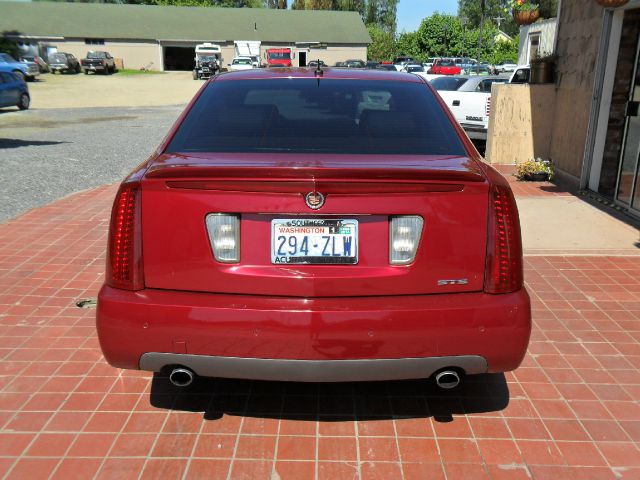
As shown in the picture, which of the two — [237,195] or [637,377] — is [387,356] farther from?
[637,377]

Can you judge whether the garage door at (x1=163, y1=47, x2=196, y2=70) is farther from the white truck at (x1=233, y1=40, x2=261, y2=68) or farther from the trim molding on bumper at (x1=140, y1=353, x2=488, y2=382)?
the trim molding on bumper at (x1=140, y1=353, x2=488, y2=382)

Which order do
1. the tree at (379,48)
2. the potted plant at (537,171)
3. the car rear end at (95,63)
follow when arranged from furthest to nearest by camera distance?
1. the tree at (379,48)
2. the car rear end at (95,63)
3. the potted plant at (537,171)

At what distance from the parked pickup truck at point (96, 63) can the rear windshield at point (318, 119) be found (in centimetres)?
5030

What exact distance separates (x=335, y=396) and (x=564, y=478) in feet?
4.12

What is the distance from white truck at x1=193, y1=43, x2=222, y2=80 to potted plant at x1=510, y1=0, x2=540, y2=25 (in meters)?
37.1

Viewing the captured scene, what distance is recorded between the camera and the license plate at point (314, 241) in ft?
8.80

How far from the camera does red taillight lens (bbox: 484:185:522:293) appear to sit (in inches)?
110

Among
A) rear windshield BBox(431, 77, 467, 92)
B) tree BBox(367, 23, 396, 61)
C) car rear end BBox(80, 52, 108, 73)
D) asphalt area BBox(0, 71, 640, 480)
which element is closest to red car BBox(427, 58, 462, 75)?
tree BBox(367, 23, 396, 61)

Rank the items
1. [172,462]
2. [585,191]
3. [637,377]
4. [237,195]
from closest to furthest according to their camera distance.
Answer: [237,195]
[172,462]
[637,377]
[585,191]

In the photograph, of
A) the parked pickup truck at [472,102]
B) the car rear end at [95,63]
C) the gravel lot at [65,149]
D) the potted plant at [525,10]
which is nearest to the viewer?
the gravel lot at [65,149]

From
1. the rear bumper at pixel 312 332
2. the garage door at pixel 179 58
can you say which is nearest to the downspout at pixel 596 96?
the rear bumper at pixel 312 332

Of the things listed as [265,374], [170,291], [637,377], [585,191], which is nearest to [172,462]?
[265,374]

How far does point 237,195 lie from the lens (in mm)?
2686

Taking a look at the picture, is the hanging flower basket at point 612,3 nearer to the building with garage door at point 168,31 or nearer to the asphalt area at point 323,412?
the asphalt area at point 323,412
